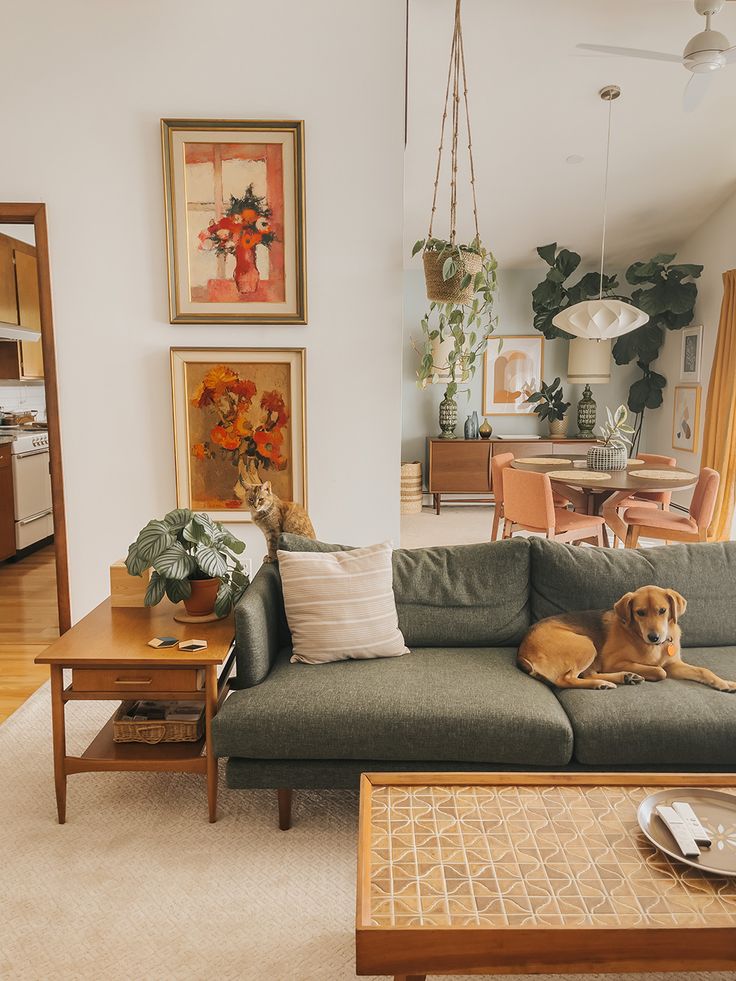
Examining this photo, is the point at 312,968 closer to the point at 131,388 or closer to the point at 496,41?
the point at 131,388

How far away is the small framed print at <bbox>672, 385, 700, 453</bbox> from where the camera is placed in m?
6.67

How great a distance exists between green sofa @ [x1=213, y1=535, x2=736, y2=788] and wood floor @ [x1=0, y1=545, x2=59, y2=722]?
1.43 meters

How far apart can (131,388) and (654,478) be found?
10.6 ft

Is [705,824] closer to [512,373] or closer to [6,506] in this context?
[6,506]

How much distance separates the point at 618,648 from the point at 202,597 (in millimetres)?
1396

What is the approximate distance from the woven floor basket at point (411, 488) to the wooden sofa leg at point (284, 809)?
521 centimetres

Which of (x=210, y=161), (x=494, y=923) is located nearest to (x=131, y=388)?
(x=210, y=161)

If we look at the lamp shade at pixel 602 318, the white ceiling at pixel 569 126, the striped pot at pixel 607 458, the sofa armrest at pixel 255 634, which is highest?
the white ceiling at pixel 569 126

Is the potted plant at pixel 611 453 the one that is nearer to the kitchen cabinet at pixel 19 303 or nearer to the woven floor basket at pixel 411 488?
the woven floor basket at pixel 411 488

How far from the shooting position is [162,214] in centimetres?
333

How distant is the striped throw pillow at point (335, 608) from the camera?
7.83 ft

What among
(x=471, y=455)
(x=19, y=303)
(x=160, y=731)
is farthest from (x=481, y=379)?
(x=160, y=731)

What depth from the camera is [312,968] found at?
5.48 ft

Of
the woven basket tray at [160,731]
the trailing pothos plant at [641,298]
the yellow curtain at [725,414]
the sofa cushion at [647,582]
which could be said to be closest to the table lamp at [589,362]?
the trailing pothos plant at [641,298]
